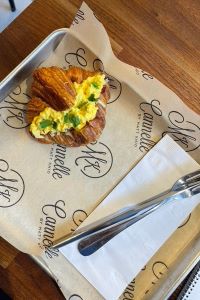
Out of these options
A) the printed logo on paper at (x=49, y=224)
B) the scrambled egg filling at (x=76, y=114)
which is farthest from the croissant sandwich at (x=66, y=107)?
the printed logo on paper at (x=49, y=224)

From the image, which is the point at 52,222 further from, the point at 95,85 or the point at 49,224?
the point at 95,85

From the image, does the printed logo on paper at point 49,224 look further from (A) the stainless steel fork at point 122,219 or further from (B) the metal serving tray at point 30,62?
(B) the metal serving tray at point 30,62

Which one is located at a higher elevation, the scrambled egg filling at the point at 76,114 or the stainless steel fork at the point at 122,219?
the scrambled egg filling at the point at 76,114

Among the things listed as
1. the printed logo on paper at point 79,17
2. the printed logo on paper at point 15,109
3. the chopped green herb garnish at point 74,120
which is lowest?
the chopped green herb garnish at point 74,120

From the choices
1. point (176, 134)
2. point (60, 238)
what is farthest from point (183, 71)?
point (60, 238)

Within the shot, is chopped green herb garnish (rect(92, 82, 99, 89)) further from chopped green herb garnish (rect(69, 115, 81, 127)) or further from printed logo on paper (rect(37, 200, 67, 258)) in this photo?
printed logo on paper (rect(37, 200, 67, 258))

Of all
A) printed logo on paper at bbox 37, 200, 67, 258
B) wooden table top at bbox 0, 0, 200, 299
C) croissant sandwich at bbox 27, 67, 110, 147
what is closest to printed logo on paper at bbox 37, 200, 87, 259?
printed logo on paper at bbox 37, 200, 67, 258
